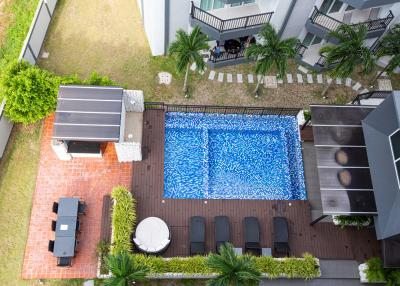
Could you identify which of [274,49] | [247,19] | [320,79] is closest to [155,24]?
[247,19]

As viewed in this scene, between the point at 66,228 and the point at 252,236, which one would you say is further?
the point at 252,236

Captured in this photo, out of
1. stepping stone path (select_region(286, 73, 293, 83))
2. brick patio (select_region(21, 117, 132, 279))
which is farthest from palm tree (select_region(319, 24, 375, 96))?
brick patio (select_region(21, 117, 132, 279))

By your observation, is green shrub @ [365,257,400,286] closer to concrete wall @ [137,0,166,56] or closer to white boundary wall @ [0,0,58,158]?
concrete wall @ [137,0,166,56]

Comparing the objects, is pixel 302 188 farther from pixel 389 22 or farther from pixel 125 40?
pixel 125 40

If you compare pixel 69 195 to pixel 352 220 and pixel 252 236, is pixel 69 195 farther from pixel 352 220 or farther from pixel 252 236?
pixel 352 220

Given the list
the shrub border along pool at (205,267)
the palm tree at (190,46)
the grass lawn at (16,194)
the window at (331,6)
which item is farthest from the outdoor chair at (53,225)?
the window at (331,6)

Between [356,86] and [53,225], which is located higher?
[356,86]

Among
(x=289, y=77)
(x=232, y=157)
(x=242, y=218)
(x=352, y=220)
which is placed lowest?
(x=352, y=220)
